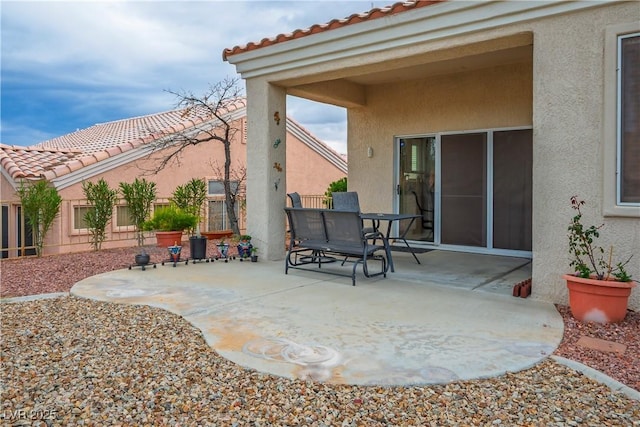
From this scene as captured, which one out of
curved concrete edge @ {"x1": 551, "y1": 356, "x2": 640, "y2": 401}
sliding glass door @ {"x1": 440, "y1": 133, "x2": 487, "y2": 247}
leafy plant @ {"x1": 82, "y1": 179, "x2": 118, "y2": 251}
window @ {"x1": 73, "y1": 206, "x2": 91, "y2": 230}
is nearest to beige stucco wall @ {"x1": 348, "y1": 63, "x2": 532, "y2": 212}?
sliding glass door @ {"x1": 440, "y1": 133, "x2": 487, "y2": 247}

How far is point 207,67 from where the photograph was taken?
494 inches

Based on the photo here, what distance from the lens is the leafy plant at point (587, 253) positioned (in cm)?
465

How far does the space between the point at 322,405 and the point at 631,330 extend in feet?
10.4

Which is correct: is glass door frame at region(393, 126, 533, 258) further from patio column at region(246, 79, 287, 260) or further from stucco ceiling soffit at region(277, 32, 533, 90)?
patio column at region(246, 79, 287, 260)

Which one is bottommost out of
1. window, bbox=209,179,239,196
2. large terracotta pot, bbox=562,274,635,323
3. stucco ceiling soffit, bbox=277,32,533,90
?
large terracotta pot, bbox=562,274,635,323

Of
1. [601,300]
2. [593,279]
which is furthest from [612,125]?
[601,300]

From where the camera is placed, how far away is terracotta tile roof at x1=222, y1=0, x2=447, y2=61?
235 inches

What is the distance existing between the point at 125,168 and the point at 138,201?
11.7 ft

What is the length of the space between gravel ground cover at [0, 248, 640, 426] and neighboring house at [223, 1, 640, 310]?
5.67 ft

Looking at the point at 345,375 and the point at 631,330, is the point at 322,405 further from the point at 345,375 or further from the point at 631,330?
the point at 631,330

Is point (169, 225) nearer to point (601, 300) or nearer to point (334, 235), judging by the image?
point (334, 235)

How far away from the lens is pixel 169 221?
33.0 ft

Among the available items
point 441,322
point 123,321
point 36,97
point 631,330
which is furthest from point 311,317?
point 36,97

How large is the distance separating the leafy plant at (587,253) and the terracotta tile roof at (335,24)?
310 centimetres
